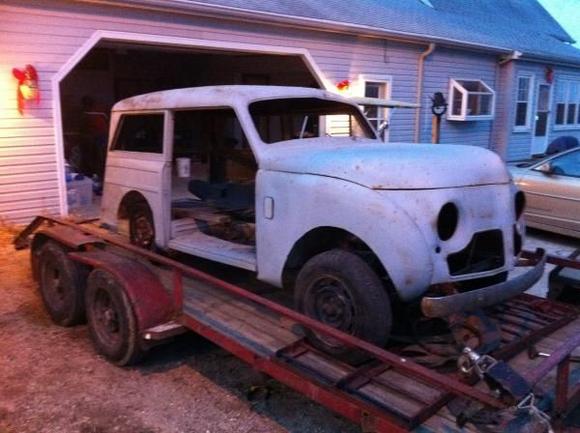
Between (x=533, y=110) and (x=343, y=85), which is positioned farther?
(x=533, y=110)

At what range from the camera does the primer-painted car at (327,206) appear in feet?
10.7

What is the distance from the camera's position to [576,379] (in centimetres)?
318

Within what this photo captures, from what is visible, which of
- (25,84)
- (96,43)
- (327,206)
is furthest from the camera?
(96,43)

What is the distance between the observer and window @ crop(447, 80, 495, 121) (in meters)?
15.7

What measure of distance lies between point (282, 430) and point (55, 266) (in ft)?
8.83

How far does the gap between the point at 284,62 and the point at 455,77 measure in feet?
15.5

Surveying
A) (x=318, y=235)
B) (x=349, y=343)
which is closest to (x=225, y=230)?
(x=318, y=235)

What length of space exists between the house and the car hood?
18.6 ft

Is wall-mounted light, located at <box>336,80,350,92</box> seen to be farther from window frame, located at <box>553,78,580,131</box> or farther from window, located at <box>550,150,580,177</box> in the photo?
window frame, located at <box>553,78,580,131</box>

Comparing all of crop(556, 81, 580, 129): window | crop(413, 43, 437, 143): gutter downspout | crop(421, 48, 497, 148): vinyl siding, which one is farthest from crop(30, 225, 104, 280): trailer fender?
crop(556, 81, 580, 129): window

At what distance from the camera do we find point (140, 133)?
17.5 ft

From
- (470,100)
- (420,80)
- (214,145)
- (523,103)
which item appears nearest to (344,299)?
(214,145)

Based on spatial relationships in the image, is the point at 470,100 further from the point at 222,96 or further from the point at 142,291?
the point at 142,291

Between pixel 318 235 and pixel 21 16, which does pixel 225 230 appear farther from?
pixel 21 16
